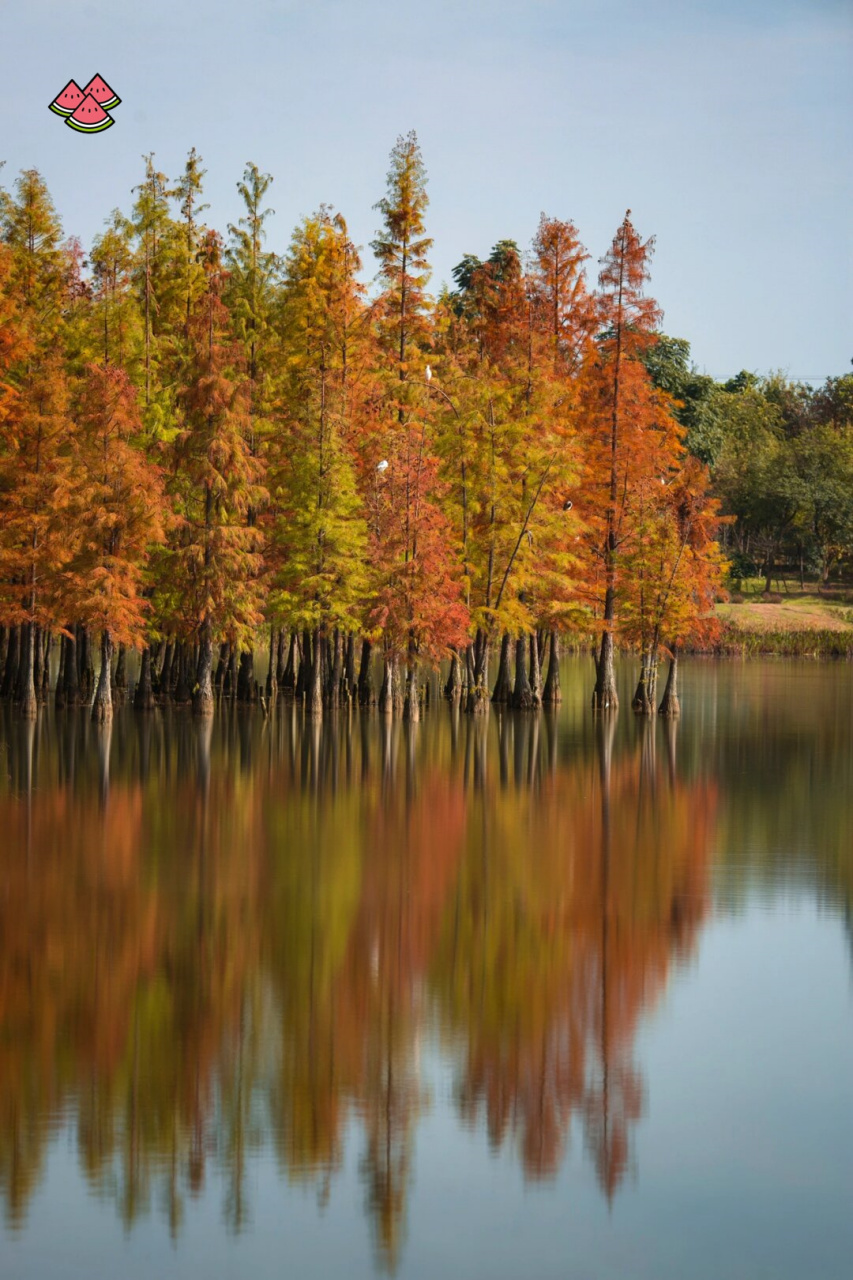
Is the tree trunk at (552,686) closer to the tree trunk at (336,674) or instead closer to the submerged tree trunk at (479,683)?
the submerged tree trunk at (479,683)

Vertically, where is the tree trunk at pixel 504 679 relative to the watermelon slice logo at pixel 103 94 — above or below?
below

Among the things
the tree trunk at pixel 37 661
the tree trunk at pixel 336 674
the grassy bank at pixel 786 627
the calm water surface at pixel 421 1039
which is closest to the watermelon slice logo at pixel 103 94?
the calm water surface at pixel 421 1039

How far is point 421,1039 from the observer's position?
1345 centimetres

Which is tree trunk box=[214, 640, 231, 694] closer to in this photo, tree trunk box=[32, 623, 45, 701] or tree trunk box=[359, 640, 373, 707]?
tree trunk box=[359, 640, 373, 707]

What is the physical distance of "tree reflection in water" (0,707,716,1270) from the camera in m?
11.3

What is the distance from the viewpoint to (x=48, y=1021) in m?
13.7

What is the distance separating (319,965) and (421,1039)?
268cm

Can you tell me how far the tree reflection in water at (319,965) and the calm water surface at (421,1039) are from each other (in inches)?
1.9

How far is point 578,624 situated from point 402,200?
16.1m

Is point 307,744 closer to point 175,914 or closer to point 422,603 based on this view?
point 422,603

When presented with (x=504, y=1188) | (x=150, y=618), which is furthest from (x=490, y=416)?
(x=504, y=1188)

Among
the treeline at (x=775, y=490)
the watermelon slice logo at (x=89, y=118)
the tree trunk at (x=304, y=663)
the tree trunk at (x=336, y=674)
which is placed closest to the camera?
the watermelon slice logo at (x=89, y=118)

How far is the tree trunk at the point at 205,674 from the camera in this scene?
4794 cm

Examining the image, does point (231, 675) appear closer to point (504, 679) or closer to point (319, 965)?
point (504, 679)
